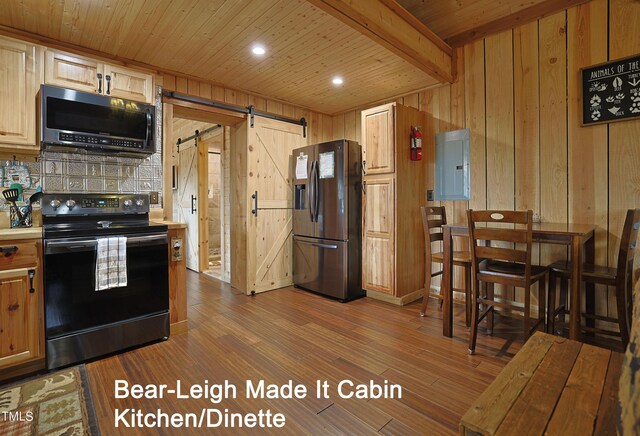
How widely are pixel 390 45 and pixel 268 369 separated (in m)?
2.66

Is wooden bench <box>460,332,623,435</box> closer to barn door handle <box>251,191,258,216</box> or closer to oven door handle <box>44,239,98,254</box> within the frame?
oven door handle <box>44,239,98,254</box>

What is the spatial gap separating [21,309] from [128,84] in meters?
1.91

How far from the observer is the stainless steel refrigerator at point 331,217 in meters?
3.62

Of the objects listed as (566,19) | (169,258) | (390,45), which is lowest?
(169,258)

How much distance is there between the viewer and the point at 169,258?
270 centimetres

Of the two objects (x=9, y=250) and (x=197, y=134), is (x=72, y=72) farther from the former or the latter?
(x=197, y=134)

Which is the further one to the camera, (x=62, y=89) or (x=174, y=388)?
(x=62, y=89)

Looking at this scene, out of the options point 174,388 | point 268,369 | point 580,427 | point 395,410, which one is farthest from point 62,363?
point 580,427

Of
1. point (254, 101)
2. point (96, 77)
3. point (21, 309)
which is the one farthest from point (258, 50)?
point (21, 309)

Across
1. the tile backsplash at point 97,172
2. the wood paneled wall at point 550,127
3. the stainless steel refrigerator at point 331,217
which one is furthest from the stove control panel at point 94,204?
the wood paneled wall at point 550,127

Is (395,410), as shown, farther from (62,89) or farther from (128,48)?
(128,48)

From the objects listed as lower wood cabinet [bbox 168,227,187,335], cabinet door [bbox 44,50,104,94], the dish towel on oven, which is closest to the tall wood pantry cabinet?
lower wood cabinet [bbox 168,227,187,335]

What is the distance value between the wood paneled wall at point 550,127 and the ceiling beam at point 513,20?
2.1 inches

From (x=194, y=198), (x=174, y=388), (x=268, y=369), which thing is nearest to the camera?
(x=174, y=388)
